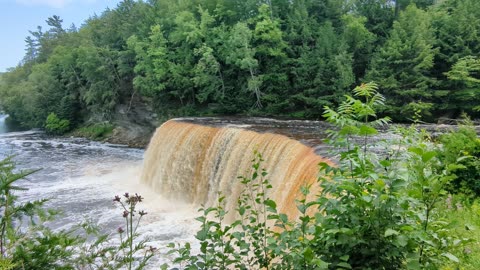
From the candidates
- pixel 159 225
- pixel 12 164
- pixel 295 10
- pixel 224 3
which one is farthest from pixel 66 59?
pixel 12 164

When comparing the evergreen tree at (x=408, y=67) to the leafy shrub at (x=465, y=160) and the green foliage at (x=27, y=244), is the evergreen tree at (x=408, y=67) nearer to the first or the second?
the leafy shrub at (x=465, y=160)

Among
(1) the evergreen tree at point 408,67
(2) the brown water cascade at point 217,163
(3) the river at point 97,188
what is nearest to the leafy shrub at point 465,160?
(2) the brown water cascade at point 217,163

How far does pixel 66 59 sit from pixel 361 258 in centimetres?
3780

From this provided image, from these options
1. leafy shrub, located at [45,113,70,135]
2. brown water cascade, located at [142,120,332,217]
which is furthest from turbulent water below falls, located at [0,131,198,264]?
leafy shrub, located at [45,113,70,135]

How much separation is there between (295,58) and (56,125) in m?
23.4

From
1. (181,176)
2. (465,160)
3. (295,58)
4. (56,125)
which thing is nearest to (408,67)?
(295,58)

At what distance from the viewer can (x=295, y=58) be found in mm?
22312

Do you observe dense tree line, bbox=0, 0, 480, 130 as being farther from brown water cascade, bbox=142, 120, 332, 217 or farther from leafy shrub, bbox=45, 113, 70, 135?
brown water cascade, bbox=142, 120, 332, 217

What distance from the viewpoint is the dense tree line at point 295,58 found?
1891 centimetres

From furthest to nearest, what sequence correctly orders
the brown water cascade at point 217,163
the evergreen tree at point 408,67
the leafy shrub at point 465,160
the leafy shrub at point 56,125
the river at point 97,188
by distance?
the leafy shrub at point 56,125
the evergreen tree at point 408,67
the river at point 97,188
the brown water cascade at point 217,163
the leafy shrub at point 465,160

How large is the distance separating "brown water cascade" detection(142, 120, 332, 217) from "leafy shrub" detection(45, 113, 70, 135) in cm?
2169

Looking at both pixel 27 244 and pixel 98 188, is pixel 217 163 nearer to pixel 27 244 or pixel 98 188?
pixel 98 188

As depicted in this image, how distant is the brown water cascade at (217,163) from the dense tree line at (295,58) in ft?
28.1

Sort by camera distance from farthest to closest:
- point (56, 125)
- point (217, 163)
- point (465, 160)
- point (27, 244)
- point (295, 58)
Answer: point (56, 125) < point (295, 58) < point (217, 163) < point (465, 160) < point (27, 244)
